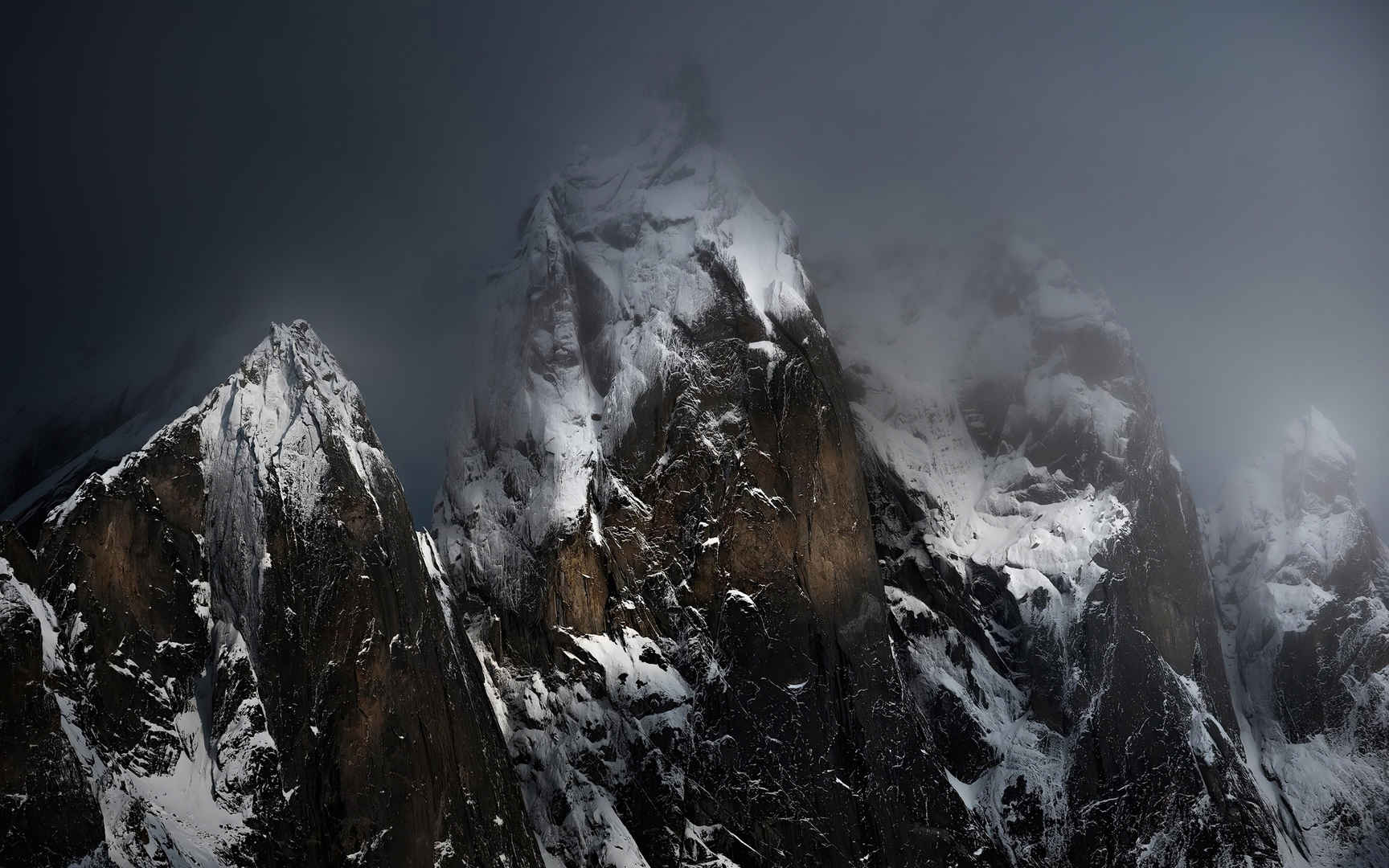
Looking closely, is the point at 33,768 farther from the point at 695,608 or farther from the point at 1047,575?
the point at 1047,575

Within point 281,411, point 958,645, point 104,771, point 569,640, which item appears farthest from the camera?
point 958,645

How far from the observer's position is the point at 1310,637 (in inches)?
3095

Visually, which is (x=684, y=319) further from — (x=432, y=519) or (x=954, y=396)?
(x=954, y=396)

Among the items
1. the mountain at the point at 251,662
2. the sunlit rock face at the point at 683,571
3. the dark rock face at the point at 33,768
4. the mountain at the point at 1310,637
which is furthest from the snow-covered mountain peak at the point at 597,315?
the mountain at the point at 1310,637

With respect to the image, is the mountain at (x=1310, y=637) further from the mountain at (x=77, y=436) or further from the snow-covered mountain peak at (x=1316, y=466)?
the mountain at (x=77, y=436)

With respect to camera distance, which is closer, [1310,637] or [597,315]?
[597,315]

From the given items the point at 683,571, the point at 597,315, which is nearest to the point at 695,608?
the point at 683,571

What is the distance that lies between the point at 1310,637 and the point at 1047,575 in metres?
26.8

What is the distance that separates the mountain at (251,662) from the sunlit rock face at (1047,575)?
93.0 ft

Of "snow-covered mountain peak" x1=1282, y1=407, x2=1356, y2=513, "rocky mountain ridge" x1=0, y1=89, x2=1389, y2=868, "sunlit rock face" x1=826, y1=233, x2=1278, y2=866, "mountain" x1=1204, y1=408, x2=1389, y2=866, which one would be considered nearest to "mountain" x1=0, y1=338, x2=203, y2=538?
"rocky mountain ridge" x1=0, y1=89, x2=1389, y2=868

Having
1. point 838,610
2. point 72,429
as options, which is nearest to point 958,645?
point 838,610

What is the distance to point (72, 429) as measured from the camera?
56.2 metres

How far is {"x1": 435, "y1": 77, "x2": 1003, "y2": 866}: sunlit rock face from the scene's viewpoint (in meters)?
50.5

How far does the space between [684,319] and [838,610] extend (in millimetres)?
17587
